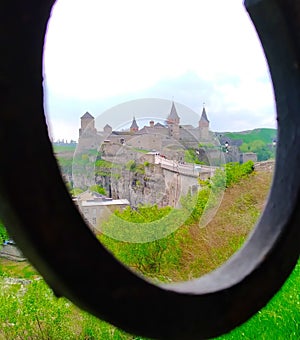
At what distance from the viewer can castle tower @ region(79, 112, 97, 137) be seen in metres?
1.26

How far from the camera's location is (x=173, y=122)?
4.68 feet

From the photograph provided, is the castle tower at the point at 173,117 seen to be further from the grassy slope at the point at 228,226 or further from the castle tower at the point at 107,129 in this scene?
the grassy slope at the point at 228,226

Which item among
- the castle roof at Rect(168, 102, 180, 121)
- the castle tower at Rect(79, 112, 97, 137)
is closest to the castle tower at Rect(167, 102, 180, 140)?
the castle roof at Rect(168, 102, 180, 121)

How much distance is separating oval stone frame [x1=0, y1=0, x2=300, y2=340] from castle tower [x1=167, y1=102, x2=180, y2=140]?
3.42ft

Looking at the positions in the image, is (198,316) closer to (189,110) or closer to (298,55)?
(298,55)

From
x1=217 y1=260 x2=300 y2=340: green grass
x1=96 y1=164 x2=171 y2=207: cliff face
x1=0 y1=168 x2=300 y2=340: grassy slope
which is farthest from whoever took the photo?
x1=0 y1=168 x2=300 y2=340: grassy slope

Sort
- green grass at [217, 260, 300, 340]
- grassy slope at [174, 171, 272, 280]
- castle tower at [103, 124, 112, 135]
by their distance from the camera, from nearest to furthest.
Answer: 1. green grass at [217, 260, 300, 340]
2. castle tower at [103, 124, 112, 135]
3. grassy slope at [174, 171, 272, 280]

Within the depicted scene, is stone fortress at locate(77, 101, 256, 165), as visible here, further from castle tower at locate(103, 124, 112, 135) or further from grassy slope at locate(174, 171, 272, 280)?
grassy slope at locate(174, 171, 272, 280)

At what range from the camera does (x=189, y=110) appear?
144 centimetres

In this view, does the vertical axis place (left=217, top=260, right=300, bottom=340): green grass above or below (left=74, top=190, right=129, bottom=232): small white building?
below

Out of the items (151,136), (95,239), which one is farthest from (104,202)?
(95,239)

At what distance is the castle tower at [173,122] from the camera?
4.61ft

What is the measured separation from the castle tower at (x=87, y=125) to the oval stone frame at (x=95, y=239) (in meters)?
0.92

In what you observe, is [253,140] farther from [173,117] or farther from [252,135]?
[173,117]
